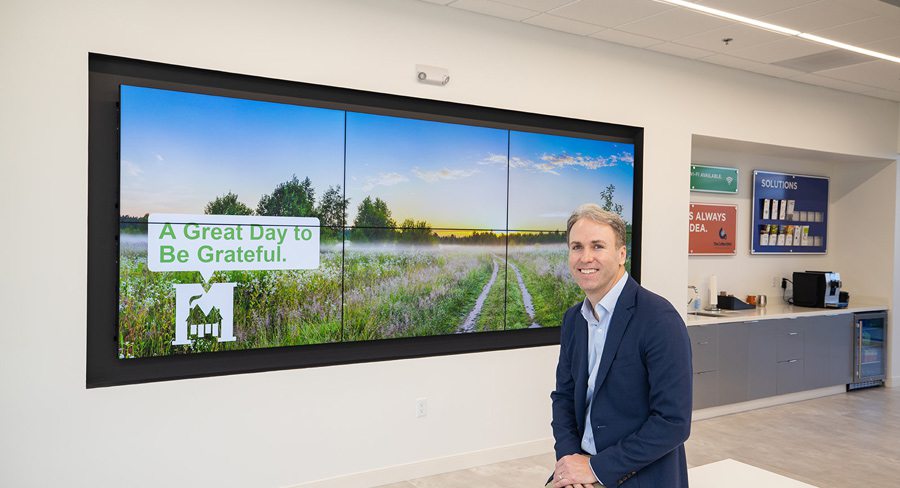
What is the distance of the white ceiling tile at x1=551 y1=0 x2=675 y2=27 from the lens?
4.45 metres

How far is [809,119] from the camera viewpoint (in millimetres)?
6828

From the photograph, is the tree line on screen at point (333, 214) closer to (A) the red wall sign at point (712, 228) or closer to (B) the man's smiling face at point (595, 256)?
(B) the man's smiling face at point (595, 256)

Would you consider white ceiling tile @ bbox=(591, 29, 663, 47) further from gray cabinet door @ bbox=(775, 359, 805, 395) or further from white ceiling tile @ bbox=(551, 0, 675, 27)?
gray cabinet door @ bbox=(775, 359, 805, 395)

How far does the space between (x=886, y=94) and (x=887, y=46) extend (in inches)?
86.1

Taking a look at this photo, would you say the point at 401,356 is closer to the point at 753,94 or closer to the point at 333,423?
the point at 333,423

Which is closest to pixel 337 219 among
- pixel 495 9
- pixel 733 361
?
pixel 495 9

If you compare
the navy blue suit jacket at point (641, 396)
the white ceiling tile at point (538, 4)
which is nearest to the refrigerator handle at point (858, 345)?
the white ceiling tile at point (538, 4)

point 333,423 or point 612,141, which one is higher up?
point 612,141

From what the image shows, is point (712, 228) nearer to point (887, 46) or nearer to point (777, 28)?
point (887, 46)

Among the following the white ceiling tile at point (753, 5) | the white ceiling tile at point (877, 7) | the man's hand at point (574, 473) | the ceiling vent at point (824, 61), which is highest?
the ceiling vent at point (824, 61)

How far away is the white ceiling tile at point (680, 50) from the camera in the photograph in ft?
17.9

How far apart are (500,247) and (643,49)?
2.14 meters

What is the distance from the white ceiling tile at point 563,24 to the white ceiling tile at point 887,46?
2.22 metres

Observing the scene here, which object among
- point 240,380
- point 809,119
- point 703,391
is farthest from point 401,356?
point 809,119
